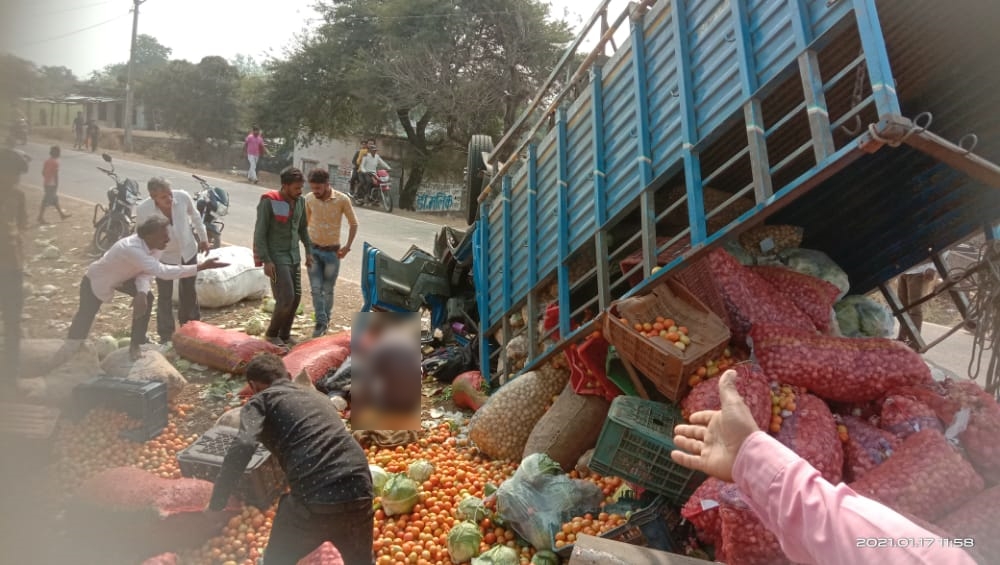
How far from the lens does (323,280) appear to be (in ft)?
22.0

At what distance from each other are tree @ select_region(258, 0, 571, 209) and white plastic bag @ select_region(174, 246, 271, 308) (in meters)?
13.3

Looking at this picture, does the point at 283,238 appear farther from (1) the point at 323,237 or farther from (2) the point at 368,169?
(2) the point at 368,169

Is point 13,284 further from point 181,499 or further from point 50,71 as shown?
point 181,499

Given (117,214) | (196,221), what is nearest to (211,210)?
(117,214)

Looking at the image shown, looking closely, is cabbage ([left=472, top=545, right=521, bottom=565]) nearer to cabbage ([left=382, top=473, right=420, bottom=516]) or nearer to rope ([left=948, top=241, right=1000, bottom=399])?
cabbage ([left=382, top=473, right=420, bottom=516])

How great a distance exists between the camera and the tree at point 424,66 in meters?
19.7

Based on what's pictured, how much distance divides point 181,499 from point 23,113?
104 inches

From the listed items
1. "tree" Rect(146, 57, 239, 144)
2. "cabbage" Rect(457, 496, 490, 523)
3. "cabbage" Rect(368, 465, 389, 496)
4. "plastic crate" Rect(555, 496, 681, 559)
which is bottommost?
"cabbage" Rect(368, 465, 389, 496)

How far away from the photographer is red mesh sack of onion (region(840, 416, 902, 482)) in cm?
289

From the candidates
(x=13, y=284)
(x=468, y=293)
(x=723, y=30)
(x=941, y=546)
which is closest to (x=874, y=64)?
(x=723, y=30)

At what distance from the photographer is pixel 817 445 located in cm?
287

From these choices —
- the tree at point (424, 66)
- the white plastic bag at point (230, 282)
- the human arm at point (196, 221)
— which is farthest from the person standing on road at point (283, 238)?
the tree at point (424, 66)

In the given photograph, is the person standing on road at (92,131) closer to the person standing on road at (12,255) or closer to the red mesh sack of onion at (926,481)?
the person standing on road at (12,255)

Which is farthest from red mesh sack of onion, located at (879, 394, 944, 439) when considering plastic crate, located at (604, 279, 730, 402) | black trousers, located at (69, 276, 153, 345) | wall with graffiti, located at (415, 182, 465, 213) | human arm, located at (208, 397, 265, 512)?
wall with graffiti, located at (415, 182, 465, 213)
